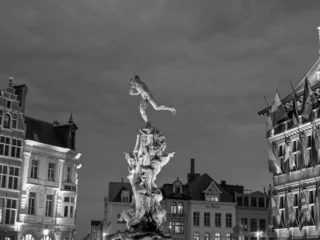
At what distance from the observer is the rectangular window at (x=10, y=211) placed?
42.4 meters

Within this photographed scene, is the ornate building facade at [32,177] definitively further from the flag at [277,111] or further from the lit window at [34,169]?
the flag at [277,111]

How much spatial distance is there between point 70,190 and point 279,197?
19.1 meters

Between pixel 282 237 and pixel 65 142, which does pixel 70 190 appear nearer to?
pixel 65 142

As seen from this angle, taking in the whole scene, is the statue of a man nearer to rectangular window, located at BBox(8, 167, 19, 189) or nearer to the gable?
rectangular window, located at BBox(8, 167, 19, 189)

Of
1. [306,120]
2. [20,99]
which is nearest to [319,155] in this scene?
[306,120]

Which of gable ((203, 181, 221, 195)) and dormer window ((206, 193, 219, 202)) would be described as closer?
dormer window ((206, 193, 219, 202))

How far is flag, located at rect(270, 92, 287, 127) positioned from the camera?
4100 centimetres

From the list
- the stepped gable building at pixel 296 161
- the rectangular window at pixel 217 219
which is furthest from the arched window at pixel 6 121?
the rectangular window at pixel 217 219

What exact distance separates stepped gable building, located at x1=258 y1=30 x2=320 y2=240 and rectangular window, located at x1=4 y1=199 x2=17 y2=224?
21.2 m

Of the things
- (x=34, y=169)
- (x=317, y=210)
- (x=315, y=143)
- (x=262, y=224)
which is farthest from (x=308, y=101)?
(x=262, y=224)

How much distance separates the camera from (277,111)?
41344mm

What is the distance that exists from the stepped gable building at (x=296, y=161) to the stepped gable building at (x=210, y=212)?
65.7 feet

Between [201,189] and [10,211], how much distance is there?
27.8 m

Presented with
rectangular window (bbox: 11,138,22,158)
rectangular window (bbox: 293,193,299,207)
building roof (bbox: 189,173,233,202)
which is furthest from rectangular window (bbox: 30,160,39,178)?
building roof (bbox: 189,173,233,202)
